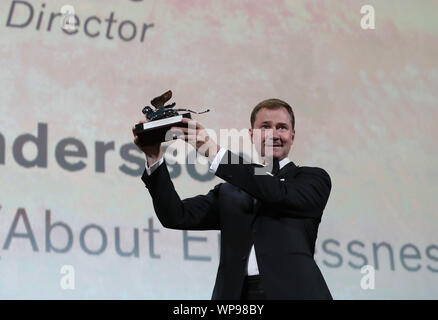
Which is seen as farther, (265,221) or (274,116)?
(274,116)

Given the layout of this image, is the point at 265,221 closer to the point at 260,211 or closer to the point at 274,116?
the point at 260,211

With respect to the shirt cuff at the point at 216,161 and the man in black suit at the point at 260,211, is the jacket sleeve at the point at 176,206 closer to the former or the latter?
the man in black suit at the point at 260,211

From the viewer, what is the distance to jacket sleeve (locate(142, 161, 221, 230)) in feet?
6.97

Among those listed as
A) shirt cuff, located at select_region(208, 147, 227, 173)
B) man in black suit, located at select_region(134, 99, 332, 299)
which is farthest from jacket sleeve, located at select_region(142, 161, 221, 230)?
shirt cuff, located at select_region(208, 147, 227, 173)

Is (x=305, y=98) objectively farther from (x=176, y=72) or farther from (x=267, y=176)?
(x=267, y=176)

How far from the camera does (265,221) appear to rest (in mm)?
2072

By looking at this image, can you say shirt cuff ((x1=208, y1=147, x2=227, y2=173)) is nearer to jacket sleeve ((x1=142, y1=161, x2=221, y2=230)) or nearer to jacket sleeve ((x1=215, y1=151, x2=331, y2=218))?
jacket sleeve ((x1=215, y1=151, x2=331, y2=218))

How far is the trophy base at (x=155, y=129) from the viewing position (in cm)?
198

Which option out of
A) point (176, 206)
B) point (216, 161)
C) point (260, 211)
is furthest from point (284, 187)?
point (176, 206)

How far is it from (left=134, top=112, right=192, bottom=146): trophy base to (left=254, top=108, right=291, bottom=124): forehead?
0.31 meters

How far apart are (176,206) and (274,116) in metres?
0.36

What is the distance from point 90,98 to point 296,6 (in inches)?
43.5

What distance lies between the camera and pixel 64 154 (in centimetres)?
322

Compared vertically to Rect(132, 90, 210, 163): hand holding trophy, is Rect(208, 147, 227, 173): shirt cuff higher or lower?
lower
